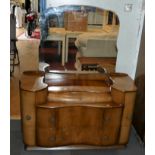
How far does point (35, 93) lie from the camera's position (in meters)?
1.75

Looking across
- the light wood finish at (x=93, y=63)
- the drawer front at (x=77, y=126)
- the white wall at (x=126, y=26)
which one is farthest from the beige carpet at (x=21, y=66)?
the white wall at (x=126, y=26)

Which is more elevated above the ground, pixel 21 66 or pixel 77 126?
pixel 21 66

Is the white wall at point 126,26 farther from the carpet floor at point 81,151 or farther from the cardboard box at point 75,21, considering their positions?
the carpet floor at point 81,151

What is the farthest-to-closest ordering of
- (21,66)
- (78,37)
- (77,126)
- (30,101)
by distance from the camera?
(21,66), (78,37), (77,126), (30,101)

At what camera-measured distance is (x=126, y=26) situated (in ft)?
7.72

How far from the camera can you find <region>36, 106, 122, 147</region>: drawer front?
1.81m

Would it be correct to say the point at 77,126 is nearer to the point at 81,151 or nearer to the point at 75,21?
the point at 81,151

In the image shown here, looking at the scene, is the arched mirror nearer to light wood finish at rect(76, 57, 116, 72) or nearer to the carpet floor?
light wood finish at rect(76, 57, 116, 72)

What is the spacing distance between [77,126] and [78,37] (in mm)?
1039

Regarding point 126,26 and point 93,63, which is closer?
point 126,26

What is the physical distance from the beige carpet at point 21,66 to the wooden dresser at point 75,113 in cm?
71

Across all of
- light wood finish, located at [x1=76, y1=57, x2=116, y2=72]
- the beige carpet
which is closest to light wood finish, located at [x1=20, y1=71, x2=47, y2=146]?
the beige carpet

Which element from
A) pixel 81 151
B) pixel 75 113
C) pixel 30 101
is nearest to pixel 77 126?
pixel 75 113
